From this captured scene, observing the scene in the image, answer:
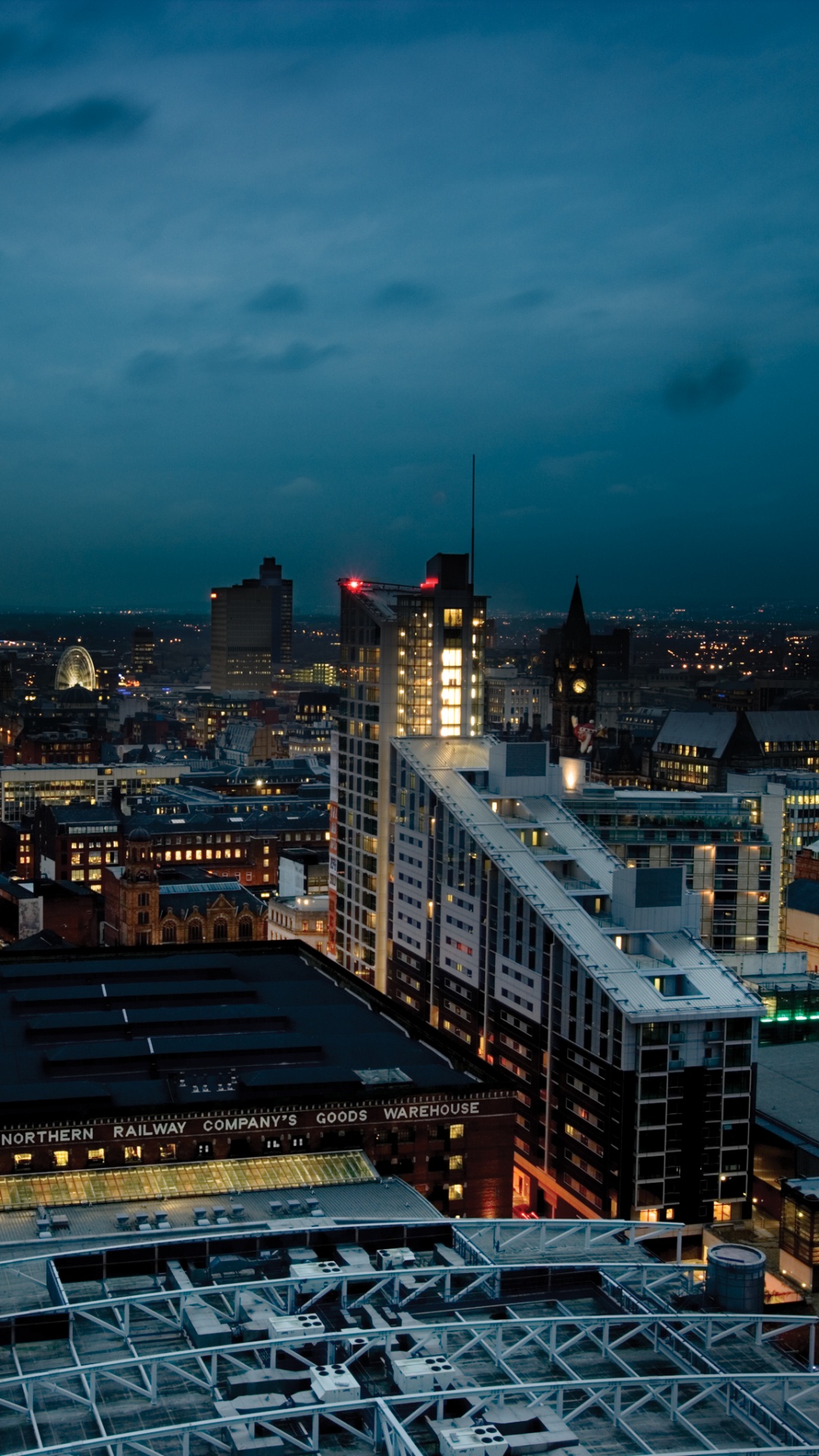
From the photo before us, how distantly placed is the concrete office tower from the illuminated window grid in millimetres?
46313

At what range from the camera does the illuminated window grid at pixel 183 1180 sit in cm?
6956

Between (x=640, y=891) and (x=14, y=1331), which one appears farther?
(x=640, y=891)

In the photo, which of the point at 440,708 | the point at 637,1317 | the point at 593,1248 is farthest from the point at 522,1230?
the point at 440,708

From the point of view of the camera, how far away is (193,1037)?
284ft

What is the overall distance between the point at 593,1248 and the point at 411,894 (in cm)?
5370

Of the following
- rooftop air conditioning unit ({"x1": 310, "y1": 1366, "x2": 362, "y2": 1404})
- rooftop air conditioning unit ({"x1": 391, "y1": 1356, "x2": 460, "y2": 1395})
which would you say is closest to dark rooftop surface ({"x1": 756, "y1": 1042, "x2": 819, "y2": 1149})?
rooftop air conditioning unit ({"x1": 391, "y1": 1356, "x2": 460, "y2": 1395})

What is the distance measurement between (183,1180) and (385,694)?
182ft

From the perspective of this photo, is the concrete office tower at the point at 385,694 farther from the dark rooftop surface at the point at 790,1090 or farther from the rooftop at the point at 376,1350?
the rooftop at the point at 376,1350

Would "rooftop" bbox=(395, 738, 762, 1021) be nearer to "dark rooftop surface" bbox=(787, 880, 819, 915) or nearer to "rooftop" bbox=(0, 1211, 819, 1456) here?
"rooftop" bbox=(0, 1211, 819, 1456)

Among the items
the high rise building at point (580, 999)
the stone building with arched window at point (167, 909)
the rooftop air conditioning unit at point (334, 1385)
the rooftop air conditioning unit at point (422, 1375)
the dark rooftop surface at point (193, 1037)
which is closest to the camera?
the rooftop air conditioning unit at point (334, 1385)

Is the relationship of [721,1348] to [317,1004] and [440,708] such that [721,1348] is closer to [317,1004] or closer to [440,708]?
[317,1004]

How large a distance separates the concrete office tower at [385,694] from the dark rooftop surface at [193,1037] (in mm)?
13859

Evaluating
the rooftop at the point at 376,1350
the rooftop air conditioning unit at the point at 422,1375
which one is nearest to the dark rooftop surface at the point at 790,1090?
the rooftop at the point at 376,1350

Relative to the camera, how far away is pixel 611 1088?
8269 centimetres
